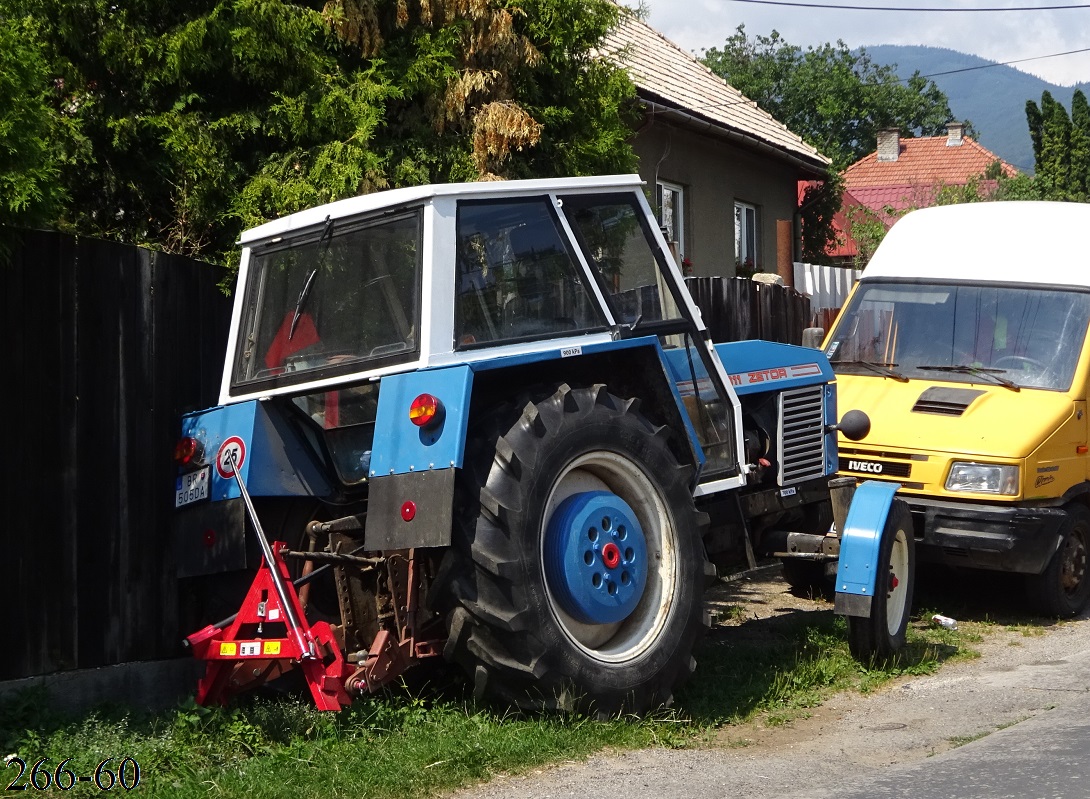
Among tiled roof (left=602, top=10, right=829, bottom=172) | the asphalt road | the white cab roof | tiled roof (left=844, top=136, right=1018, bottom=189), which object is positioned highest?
tiled roof (left=844, top=136, right=1018, bottom=189)

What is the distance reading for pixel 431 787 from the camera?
477 centimetres

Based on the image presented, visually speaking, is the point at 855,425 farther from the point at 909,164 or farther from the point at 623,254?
the point at 909,164

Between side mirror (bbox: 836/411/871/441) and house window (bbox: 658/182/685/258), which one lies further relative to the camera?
house window (bbox: 658/182/685/258)

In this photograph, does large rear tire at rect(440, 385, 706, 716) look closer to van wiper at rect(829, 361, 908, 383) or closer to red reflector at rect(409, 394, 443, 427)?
red reflector at rect(409, 394, 443, 427)

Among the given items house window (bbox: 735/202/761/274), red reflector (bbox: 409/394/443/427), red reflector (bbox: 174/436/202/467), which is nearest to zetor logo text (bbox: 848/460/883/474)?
red reflector (bbox: 409/394/443/427)

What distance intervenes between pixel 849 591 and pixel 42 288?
425cm

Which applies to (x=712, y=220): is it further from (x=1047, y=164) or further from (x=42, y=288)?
(x=1047, y=164)

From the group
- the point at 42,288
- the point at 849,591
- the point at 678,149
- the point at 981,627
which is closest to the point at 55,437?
the point at 42,288

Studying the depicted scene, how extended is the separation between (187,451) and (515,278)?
1748 mm

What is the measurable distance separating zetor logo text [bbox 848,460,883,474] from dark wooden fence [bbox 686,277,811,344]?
8.68 feet

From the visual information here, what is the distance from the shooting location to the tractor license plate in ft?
19.3

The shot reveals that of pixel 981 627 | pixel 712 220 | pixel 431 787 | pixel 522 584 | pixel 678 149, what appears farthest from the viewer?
pixel 712 220

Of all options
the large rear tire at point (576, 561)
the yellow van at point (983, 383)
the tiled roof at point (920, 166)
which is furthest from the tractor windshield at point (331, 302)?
the tiled roof at point (920, 166)

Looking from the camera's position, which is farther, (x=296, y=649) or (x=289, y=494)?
(x=289, y=494)
